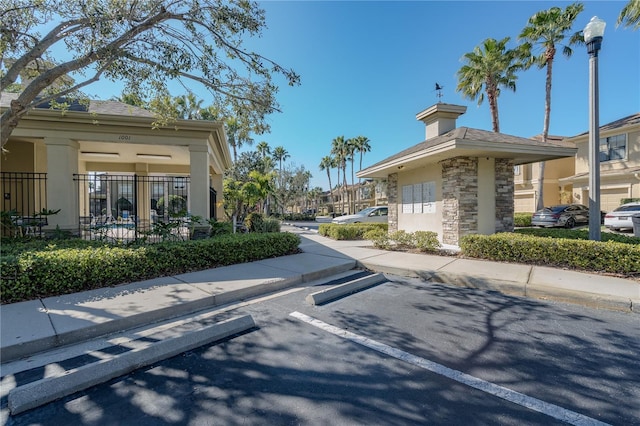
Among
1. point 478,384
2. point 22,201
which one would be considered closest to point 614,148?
point 478,384

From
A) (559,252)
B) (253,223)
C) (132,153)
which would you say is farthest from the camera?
(253,223)

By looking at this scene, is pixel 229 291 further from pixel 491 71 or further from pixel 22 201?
pixel 491 71

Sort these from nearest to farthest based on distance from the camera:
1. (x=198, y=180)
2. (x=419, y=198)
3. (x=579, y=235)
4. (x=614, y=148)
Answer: (x=579, y=235)
(x=198, y=180)
(x=419, y=198)
(x=614, y=148)

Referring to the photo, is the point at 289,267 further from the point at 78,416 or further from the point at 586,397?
the point at 586,397

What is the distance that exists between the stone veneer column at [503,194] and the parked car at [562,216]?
935 centimetres

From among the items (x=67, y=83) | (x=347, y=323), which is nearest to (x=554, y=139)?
(x=347, y=323)

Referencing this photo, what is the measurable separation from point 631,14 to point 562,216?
31.5 feet

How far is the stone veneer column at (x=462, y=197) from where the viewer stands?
955cm

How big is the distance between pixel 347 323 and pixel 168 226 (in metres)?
5.64

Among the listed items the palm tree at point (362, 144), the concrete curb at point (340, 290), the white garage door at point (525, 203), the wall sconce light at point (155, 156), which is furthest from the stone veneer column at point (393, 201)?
the palm tree at point (362, 144)

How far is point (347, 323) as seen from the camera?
4082mm

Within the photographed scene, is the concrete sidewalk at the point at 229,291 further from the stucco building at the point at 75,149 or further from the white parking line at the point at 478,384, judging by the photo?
Result: the stucco building at the point at 75,149

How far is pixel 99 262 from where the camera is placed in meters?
5.29

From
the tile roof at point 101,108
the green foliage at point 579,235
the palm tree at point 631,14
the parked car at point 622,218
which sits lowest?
the green foliage at point 579,235
